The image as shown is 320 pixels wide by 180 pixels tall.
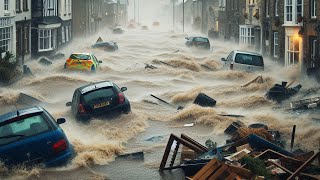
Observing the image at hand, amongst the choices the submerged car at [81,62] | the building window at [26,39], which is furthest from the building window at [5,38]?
the building window at [26,39]

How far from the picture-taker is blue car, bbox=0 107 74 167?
904cm

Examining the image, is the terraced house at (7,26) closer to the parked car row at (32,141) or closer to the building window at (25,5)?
the building window at (25,5)

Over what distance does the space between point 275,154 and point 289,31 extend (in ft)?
72.3

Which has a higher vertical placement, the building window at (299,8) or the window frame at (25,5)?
the window frame at (25,5)

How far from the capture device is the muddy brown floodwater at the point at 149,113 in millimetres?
10547

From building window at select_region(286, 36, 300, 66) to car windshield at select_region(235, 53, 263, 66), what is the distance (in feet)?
14.6

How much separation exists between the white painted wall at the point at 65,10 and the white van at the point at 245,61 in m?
25.5

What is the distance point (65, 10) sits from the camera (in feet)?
165

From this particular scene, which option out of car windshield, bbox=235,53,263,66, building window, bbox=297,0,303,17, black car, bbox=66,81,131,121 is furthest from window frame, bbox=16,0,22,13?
black car, bbox=66,81,131,121

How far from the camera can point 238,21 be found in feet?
172

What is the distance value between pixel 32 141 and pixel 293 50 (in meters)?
A: 23.9

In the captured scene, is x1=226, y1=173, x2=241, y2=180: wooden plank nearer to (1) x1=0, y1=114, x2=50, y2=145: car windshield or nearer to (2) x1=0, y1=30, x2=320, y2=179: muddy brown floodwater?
(2) x1=0, y1=30, x2=320, y2=179: muddy brown floodwater

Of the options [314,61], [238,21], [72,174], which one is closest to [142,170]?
[72,174]

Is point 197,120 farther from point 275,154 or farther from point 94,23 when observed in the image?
point 94,23
